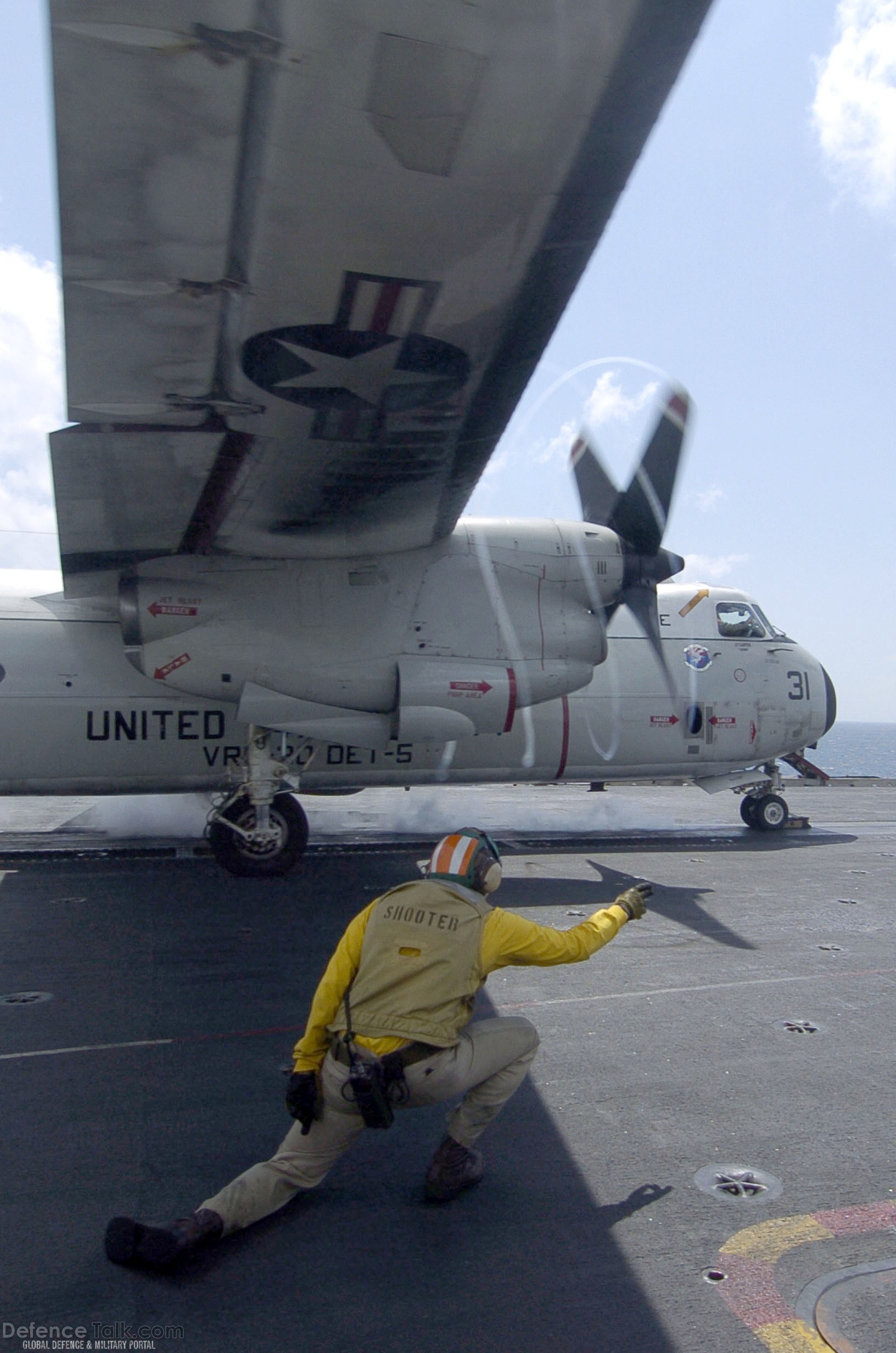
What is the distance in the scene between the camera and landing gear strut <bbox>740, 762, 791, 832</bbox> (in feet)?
52.6

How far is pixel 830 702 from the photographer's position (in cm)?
1538

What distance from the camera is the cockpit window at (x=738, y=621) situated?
595 inches

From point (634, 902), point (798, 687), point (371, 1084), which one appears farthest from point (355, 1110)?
point (798, 687)

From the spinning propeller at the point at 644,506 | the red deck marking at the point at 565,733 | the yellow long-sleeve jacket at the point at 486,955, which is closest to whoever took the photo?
the yellow long-sleeve jacket at the point at 486,955

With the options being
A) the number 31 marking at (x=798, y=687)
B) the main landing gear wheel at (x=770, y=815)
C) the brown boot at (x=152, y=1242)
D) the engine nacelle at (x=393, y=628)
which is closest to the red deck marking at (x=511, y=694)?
the engine nacelle at (x=393, y=628)

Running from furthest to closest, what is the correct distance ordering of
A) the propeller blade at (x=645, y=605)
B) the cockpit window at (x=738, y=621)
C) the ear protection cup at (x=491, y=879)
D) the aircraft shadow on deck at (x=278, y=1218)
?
the cockpit window at (x=738, y=621) → the propeller blade at (x=645, y=605) → the ear protection cup at (x=491, y=879) → the aircraft shadow on deck at (x=278, y=1218)

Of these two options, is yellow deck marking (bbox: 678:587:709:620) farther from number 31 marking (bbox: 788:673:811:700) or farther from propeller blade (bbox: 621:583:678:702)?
propeller blade (bbox: 621:583:678:702)

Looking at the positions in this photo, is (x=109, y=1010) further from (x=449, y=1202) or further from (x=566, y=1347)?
(x=566, y=1347)

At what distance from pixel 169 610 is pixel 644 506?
581cm

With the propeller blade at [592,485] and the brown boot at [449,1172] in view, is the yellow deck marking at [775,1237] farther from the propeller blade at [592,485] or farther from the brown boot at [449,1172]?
the propeller blade at [592,485]

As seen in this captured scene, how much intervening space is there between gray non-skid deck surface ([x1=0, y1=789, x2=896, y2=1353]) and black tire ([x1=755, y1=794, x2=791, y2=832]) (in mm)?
6671

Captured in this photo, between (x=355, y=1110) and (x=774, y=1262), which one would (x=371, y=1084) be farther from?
(x=774, y=1262)

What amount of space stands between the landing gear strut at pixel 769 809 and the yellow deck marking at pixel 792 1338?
13.4 m

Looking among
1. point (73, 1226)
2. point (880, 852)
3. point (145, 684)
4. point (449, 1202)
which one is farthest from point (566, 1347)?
point (880, 852)
